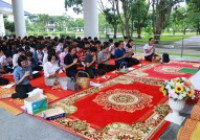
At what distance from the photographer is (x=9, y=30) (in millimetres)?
22281

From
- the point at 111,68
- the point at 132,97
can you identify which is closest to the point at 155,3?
the point at 111,68

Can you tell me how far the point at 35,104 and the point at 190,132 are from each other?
2.50 metres

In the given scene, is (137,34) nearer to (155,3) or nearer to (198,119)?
(155,3)

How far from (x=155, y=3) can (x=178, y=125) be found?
12.4 m

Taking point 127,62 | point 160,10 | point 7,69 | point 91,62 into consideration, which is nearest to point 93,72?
point 91,62

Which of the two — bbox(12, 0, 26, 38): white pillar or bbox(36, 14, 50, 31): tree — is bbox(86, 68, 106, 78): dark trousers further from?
bbox(36, 14, 50, 31): tree

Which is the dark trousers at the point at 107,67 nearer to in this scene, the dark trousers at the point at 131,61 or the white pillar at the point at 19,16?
the dark trousers at the point at 131,61

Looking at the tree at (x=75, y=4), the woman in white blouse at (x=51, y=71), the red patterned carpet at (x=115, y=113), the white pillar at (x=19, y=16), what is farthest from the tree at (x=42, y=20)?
the red patterned carpet at (x=115, y=113)

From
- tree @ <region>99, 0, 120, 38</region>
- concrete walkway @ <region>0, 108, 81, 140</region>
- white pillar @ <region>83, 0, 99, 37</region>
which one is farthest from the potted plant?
tree @ <region>99, 0, 120, 38</region>

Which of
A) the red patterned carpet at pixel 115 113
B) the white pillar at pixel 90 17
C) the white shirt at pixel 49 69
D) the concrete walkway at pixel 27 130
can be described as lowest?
the concrete walkway at pixel 27 130

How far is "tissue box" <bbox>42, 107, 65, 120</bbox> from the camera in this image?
3484 mm

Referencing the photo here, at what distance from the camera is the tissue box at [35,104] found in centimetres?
366

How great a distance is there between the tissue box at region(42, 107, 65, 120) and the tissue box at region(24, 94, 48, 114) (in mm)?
182

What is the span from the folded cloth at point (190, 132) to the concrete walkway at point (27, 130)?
1374 millimetres
